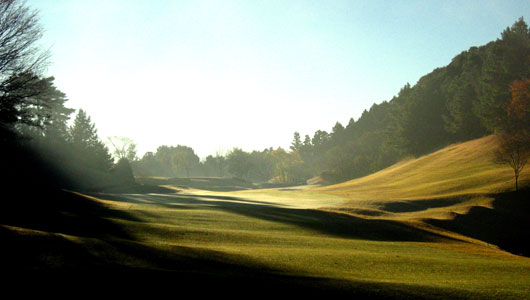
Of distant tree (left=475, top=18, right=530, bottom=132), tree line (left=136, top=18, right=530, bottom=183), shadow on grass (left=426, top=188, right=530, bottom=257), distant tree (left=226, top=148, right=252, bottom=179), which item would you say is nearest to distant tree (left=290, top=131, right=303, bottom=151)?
tree line (left=136, top=18, right=530, bottom=183)

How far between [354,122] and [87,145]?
11793 centimetres

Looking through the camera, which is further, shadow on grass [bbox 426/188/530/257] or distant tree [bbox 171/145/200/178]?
distant tree [bbox 171/145/200/178]

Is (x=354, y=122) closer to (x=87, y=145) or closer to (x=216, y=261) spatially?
(x=87, y=145)

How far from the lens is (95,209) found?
2169 centimetres

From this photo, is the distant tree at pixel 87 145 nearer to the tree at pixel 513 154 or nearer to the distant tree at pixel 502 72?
the tree at pixel 513 154

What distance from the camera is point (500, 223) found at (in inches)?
1249

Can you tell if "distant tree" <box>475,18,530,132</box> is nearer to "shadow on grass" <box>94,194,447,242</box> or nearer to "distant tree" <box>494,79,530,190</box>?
"distant tree" <box>494,79,530,190</box>

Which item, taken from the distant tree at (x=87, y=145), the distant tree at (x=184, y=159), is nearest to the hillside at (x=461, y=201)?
the distant tree at (x=87, y=145)

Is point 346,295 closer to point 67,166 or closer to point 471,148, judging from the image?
point 67,166

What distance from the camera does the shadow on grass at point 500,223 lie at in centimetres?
2811

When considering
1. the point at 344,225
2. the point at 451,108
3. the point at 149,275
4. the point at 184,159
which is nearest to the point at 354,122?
the point at 451,108

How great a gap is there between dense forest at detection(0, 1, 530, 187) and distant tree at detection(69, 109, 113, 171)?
7.2 inches

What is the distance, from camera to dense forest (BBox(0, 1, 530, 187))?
920 inches

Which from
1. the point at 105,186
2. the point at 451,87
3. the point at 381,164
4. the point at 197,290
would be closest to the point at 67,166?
the point at 105,186
